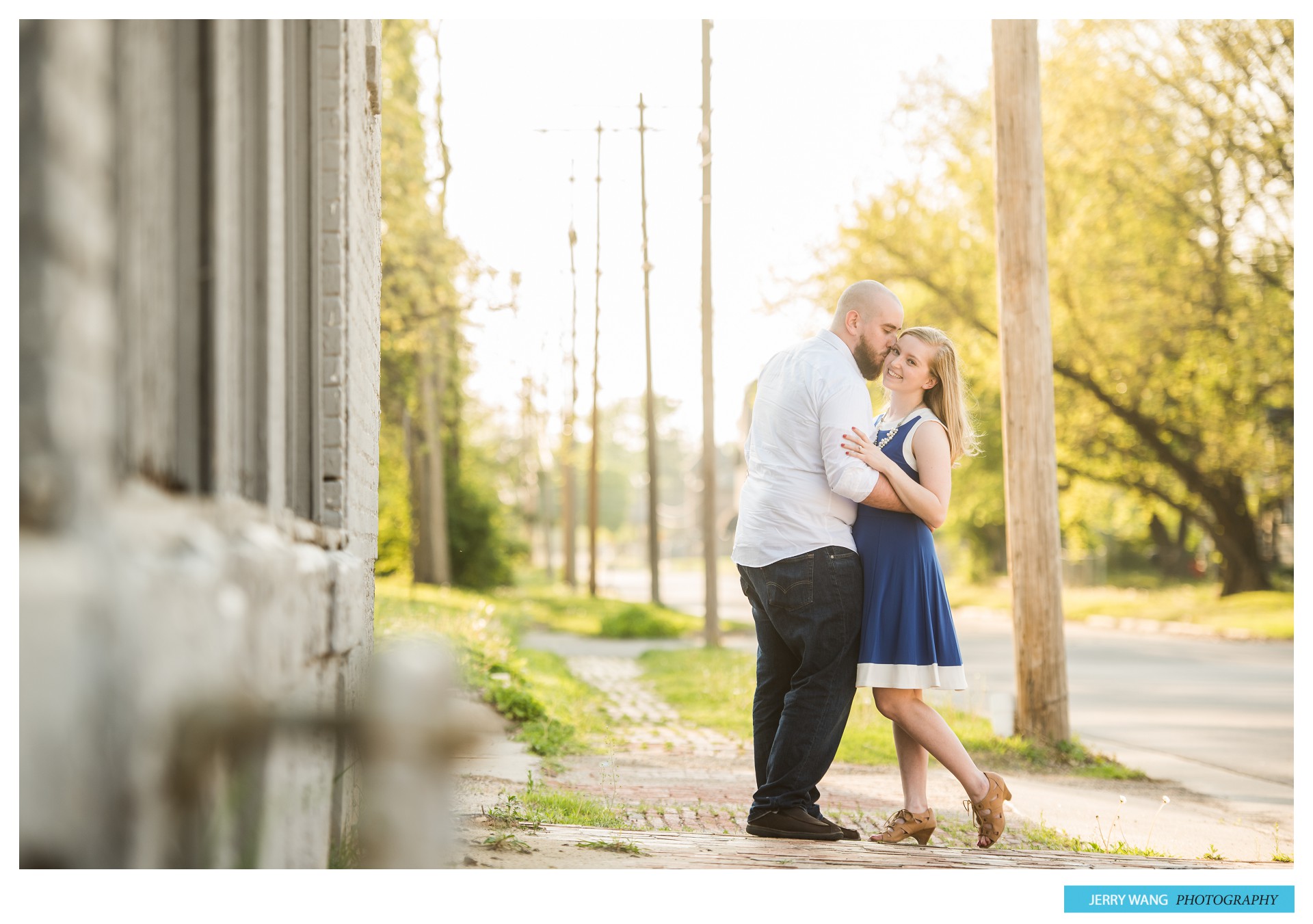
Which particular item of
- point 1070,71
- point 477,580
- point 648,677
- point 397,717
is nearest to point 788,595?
point 397,717

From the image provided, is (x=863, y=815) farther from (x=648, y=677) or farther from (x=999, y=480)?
(x=999, y=480)

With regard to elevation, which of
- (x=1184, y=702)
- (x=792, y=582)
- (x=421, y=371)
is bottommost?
(x=1184, y=702)

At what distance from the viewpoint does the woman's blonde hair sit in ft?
14.6

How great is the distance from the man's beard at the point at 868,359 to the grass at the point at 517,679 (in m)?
3.02

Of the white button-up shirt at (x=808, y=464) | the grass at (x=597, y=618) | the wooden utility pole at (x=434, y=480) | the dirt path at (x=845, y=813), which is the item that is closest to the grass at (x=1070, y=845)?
the dirt path at (x=845, y=813)

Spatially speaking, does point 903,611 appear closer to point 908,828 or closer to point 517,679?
point 908,828

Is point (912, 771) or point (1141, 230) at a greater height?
point (1141, 230)

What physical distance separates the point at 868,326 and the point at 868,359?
133 millimetres

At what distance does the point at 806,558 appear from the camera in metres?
4.20

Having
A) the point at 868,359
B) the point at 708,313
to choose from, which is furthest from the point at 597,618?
the point at 868,359

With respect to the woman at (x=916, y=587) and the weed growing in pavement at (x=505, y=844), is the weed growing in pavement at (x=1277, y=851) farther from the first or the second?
the weed growing in pavement at (x=505, y=844)
